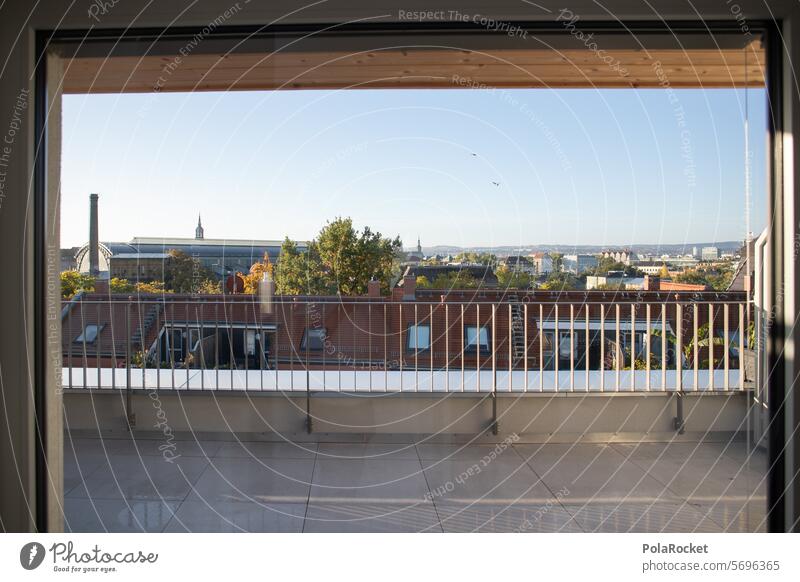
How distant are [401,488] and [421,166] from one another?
1372 millimetres

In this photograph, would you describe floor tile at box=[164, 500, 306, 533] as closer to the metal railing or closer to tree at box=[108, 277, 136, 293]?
the metal railing

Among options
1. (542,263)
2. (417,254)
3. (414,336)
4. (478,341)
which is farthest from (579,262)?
(414,336)

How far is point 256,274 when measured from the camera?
2164 mm

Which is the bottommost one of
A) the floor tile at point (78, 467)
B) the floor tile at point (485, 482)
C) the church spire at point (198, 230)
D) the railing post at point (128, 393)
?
the floor tile at point (485, 482)

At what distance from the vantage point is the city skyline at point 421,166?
197cm

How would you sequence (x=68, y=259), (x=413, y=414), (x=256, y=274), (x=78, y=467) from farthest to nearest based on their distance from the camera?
(x=413, y=414), (x=256, y=274), (x=78, y=467), (x=68, y=259)

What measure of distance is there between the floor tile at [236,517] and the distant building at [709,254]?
1784 millimetres

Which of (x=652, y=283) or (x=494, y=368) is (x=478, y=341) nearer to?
(x=494, y=368)

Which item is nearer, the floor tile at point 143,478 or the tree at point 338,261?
the floor tile at point 143,478

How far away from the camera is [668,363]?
10.5 feet

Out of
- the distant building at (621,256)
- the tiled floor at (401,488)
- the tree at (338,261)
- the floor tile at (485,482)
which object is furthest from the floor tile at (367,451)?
the distant building at (621,256)

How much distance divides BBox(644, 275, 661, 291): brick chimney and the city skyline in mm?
307

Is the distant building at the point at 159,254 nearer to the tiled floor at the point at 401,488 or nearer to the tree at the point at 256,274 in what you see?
the tree at the point at 256,274
